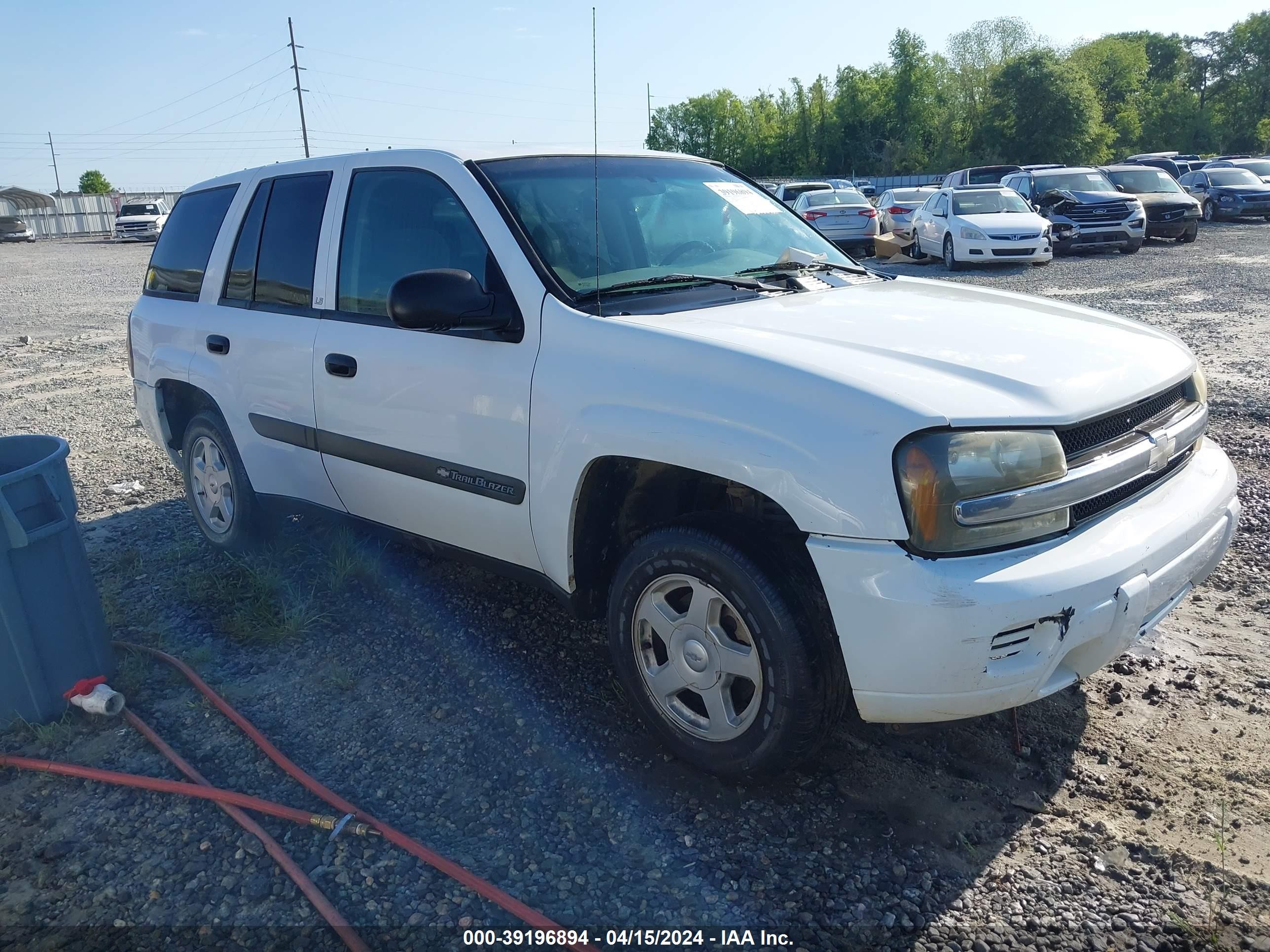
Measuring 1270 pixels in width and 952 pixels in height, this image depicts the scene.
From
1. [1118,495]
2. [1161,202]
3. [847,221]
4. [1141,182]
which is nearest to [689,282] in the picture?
[1118,495]

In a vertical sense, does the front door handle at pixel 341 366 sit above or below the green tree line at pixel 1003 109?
below

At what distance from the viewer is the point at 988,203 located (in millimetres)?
17766

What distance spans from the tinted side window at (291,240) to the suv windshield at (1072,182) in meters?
18.8

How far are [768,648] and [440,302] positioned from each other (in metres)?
1.46

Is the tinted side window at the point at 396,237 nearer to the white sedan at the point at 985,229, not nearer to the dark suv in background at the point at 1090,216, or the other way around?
the white sedan at the point at 985,229

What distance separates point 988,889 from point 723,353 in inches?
61.7

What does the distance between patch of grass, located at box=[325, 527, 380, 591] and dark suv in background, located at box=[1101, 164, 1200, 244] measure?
2020 cm

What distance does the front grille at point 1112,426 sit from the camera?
2.55 metres

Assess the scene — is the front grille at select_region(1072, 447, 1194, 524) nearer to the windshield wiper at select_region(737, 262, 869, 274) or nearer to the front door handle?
the windshield wiper at select_region(737, 262, 869, 274)

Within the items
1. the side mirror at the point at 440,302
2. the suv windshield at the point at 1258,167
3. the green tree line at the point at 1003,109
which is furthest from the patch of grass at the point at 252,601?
the green tree line at the point at 1003,109

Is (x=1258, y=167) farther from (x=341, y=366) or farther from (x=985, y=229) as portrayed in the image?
(x=341, y=366)

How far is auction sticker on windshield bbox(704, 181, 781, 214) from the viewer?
13.0ft

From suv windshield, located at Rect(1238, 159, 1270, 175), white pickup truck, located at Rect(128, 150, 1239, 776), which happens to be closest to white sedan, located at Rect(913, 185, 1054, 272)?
white pickup truck, located at Rect(128, 150, 1239, 776)

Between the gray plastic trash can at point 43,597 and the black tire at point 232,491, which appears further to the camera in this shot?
the black tire at point 232,491
